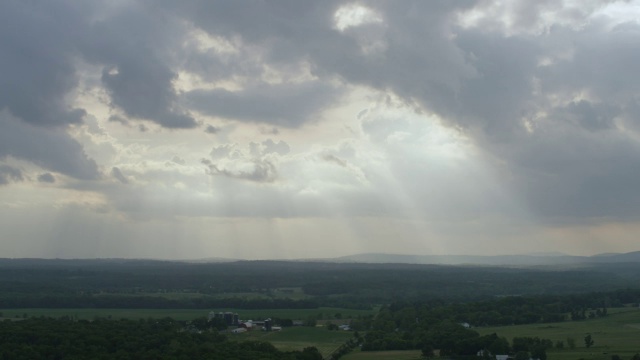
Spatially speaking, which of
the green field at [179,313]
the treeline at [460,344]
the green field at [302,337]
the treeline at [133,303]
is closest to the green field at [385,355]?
the treeline at [460,344]

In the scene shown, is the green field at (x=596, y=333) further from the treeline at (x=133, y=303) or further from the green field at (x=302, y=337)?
the treeline at (x=133, y=303)

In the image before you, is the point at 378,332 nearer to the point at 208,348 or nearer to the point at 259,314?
the point at 208,348

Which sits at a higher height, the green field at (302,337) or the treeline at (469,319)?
the treeline at (469,319)

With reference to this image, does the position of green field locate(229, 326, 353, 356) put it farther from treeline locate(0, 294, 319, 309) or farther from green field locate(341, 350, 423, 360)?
treeline locate(0, 294, 319, 309)

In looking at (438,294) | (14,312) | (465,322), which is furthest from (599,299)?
(14,312)

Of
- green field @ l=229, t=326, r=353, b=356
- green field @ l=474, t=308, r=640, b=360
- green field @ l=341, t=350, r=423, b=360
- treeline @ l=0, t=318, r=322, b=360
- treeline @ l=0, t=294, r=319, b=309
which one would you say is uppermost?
treeline @ l=0, t=294, r=319, b=309

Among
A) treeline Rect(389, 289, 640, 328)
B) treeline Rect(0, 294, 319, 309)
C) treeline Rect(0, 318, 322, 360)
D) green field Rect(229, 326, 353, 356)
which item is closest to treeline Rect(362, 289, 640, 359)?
treeline Rect(389, 289, 640, 328)
